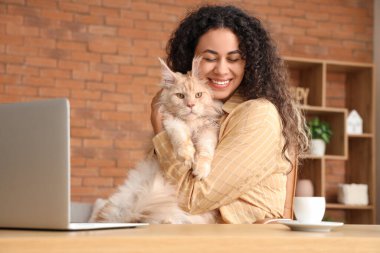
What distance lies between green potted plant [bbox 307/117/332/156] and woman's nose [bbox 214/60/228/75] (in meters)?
3.53

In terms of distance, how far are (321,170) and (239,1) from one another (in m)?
1.71

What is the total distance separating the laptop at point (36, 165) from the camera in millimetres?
1104

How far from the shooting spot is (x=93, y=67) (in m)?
5.46

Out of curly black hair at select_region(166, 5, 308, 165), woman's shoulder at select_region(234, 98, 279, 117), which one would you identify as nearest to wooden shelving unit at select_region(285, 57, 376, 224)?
curly black hair at select_region(166, 5, 308, 165)

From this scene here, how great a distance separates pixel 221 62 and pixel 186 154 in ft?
1.23

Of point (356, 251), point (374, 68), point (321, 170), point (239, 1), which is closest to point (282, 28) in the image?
point (239, 1)

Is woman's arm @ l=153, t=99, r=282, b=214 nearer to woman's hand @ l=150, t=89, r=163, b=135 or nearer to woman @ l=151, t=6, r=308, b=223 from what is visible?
woman @ l=151, t=6, r=308, b=223

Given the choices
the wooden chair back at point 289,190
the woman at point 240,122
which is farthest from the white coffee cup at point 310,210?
the wooden chair back at point 289,190

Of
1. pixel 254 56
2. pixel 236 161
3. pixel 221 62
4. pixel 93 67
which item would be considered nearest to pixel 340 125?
pixel 93 67

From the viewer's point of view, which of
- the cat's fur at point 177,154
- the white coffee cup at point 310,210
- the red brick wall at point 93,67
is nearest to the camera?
the white coffee cup at point 310,210

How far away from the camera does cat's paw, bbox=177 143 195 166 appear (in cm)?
205

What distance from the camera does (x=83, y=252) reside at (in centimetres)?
100

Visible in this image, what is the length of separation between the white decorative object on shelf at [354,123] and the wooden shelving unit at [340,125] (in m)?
0.05

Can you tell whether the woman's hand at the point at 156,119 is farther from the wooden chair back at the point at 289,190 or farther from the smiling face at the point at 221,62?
the wooden chair back at the point at 289,190
